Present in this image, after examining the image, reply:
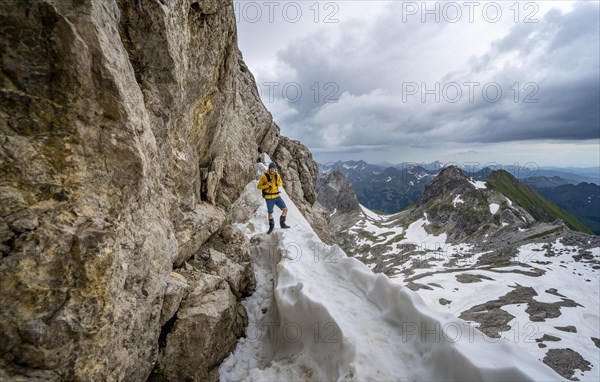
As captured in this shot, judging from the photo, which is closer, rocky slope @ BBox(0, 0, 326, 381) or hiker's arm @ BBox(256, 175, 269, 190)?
rocky slope @ BBox(0, 0, 326, 381)

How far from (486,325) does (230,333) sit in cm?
2665

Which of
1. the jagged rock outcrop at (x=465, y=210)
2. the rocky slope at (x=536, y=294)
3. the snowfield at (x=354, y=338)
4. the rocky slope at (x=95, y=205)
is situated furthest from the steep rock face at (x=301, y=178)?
the jagged rock outcrop at (x=465, y=210)

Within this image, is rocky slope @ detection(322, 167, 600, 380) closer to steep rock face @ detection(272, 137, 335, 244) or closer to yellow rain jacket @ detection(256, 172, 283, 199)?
steep rock face @ detection(272, 137, 335, 244)

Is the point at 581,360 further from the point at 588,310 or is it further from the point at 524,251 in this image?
the point at 524,251

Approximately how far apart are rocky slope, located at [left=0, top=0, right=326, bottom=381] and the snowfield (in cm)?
188

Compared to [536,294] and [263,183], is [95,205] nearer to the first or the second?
[263,183]

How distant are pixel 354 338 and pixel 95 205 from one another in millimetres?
8791

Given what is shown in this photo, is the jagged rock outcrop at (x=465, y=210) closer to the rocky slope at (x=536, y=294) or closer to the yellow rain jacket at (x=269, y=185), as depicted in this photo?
the rocky slope at (x=536, y=294)

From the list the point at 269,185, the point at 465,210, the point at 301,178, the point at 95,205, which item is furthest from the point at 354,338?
the point at 465,210

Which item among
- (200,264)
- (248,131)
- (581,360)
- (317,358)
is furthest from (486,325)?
(248,131)

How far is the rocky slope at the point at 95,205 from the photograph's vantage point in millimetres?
6172

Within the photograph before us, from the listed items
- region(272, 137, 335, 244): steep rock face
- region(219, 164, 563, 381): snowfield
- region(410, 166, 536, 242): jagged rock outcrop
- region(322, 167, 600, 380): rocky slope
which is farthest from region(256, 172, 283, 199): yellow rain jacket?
region(410, 166, 536, 242): jagged rock outcrop

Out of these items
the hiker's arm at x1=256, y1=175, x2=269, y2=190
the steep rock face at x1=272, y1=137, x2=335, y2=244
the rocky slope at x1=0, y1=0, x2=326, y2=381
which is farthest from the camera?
the steep rock face at x1=272, y1=137, x2=335, y2=244

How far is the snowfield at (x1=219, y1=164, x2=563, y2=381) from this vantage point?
8.73m
